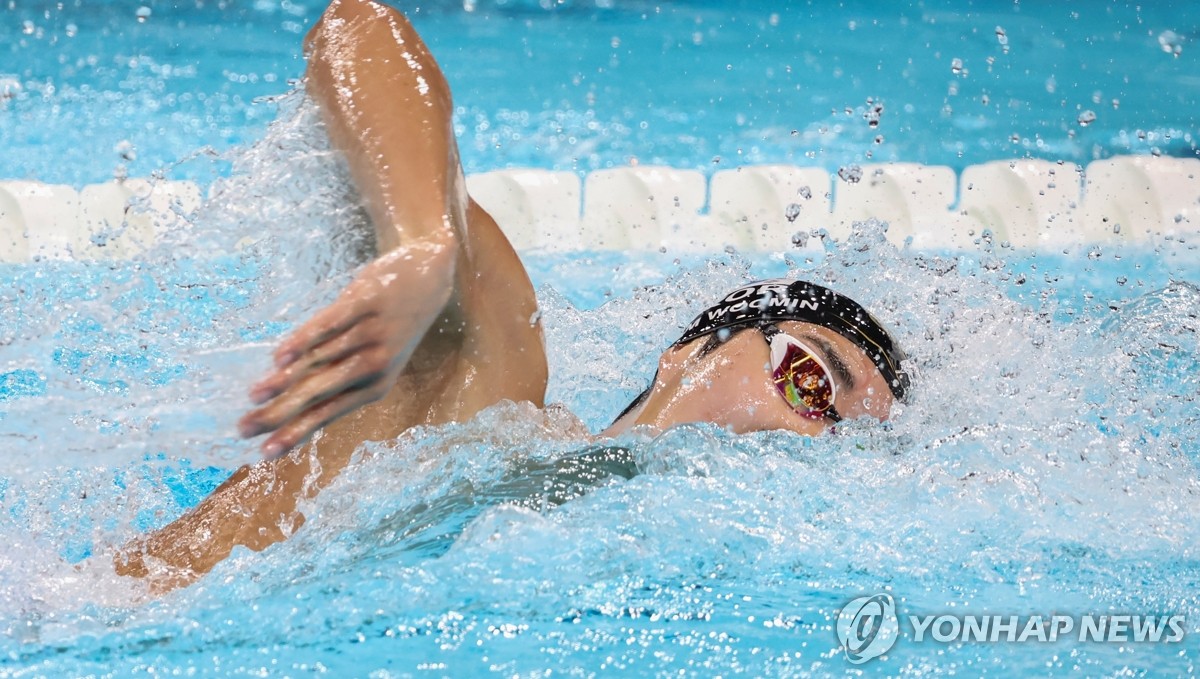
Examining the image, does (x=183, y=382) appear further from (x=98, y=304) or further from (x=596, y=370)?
(x=596, y=370)

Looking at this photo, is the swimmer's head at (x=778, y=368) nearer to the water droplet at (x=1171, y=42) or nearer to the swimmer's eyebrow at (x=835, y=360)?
the swimmer's eyebrow at (x=835, y=360)

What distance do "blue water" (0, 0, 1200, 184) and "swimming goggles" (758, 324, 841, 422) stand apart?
3226 millimetres

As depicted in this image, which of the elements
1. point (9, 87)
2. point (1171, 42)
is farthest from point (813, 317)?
point (1171, 42)

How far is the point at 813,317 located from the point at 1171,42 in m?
4.68

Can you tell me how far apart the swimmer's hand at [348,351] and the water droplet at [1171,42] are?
542 cm

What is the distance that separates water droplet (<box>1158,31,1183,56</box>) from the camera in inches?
217

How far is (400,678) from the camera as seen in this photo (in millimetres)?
1154

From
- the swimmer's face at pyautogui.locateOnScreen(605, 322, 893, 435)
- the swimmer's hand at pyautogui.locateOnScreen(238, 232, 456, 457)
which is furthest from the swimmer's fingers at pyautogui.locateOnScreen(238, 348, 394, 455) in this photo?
the swimmer's face at pyautogui.locateOnScreen(605, 322, 893, 435)

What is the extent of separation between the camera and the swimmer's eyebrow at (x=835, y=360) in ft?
5.50

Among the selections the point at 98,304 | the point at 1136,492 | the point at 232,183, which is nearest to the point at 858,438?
the point at 1136,492

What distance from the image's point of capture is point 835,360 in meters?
1.68

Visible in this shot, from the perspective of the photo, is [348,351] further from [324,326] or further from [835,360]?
[835,360]

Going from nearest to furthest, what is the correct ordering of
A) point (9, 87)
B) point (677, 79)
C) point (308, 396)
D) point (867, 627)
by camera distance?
point (308, 396) < point (867, 627) < point (9, 87) < point (677, 79)

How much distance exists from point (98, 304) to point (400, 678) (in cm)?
61
